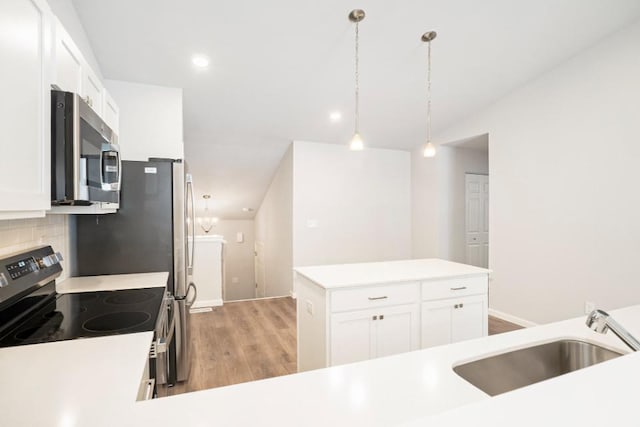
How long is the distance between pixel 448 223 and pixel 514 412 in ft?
15.4

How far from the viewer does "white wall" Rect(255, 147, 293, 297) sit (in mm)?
4836

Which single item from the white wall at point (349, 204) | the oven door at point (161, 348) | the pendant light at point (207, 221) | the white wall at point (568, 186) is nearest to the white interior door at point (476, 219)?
A: the white wall at point (349, 204)

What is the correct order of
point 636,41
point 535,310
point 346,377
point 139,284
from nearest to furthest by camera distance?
point 346,377, point 139,284, point 636,41, point 535,310

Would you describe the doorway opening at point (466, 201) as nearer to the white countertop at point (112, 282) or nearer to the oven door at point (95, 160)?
the white countertop at point (112, 282)

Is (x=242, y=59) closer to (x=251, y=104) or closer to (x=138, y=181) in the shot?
(x=251, y=104)

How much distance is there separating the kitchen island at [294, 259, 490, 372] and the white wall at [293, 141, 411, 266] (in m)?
2.28

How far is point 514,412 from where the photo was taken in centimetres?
61

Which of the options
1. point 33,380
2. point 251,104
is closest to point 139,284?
point 33,380

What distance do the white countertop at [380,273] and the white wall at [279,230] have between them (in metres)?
2.37

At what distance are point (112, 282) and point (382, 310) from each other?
5.87 feet

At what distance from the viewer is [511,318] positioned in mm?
3846

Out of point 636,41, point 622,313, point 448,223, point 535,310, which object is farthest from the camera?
point 448,223

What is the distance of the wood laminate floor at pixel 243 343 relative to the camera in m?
2.56

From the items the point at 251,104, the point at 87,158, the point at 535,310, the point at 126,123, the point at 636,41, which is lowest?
the point at 535,310
